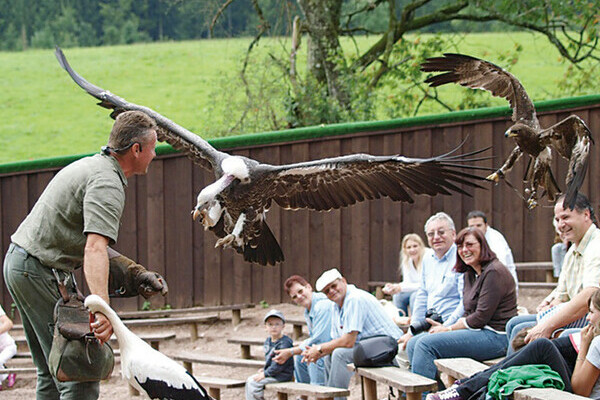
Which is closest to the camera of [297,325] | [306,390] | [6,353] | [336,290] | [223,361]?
[306,390]

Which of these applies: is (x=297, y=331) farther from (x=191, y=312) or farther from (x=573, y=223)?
(x=573, y=223)

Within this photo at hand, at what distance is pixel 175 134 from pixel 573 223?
9.32 feet

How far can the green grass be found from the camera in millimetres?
22109

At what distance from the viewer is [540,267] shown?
798 centimetres

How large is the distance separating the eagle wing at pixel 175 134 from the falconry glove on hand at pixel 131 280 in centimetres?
180

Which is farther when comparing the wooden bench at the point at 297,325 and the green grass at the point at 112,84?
the green grass at the point at 112,84

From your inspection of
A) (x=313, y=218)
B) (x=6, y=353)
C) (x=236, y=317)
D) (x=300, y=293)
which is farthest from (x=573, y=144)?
(x=6, y=353)

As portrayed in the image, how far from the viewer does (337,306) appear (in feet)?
19.4

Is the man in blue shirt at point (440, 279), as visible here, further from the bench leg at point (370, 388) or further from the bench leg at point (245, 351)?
the bench leg at point (245, 351)

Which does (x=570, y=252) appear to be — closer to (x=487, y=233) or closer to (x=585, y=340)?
(x=585, y=340)

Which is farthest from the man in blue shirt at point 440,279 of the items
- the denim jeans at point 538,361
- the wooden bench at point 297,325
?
the wooden bench at point 297,325

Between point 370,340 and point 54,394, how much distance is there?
2.15 m

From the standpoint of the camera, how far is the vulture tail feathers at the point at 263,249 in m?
5.97

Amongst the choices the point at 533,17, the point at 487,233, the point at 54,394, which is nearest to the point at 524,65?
the point at 533,17
